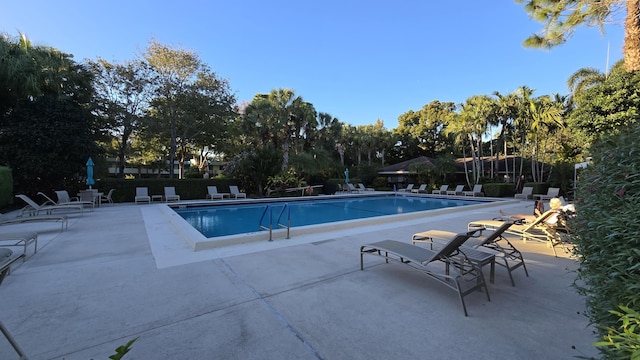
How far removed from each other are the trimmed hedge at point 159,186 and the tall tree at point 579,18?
17.4m

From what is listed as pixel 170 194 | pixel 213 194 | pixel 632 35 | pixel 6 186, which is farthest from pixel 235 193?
pixel 632 35

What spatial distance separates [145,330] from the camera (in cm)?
262

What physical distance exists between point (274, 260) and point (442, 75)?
2508 centimetres

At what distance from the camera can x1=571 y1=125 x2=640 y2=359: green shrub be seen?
1.29 meters

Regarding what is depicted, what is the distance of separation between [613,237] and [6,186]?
17.1 m

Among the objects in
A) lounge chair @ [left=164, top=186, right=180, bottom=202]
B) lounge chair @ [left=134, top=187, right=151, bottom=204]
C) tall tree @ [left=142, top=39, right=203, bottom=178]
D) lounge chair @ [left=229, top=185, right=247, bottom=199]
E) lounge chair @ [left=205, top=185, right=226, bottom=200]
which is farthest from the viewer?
tall tree @ [left=142, top=39, right=203, bottom=178]

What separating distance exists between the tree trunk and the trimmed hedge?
61.2 ft

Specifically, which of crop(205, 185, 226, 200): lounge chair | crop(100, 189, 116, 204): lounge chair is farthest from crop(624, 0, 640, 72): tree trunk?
crop(100, 189, 116, 204): lounge chair

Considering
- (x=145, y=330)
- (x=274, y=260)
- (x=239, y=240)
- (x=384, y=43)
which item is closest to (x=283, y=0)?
(x=384, y=43)

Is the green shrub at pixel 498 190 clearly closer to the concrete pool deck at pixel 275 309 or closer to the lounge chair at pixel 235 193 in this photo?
the concrete pool deck at pixel 275 309

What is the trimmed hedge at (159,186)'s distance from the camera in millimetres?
14964

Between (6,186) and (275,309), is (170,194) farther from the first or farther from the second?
(275,309)

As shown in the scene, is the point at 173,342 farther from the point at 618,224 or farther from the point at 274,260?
the point at 618,224

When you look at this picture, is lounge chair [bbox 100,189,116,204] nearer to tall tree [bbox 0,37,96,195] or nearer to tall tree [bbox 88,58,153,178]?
tall tree [bbox 0,37,96,195]
